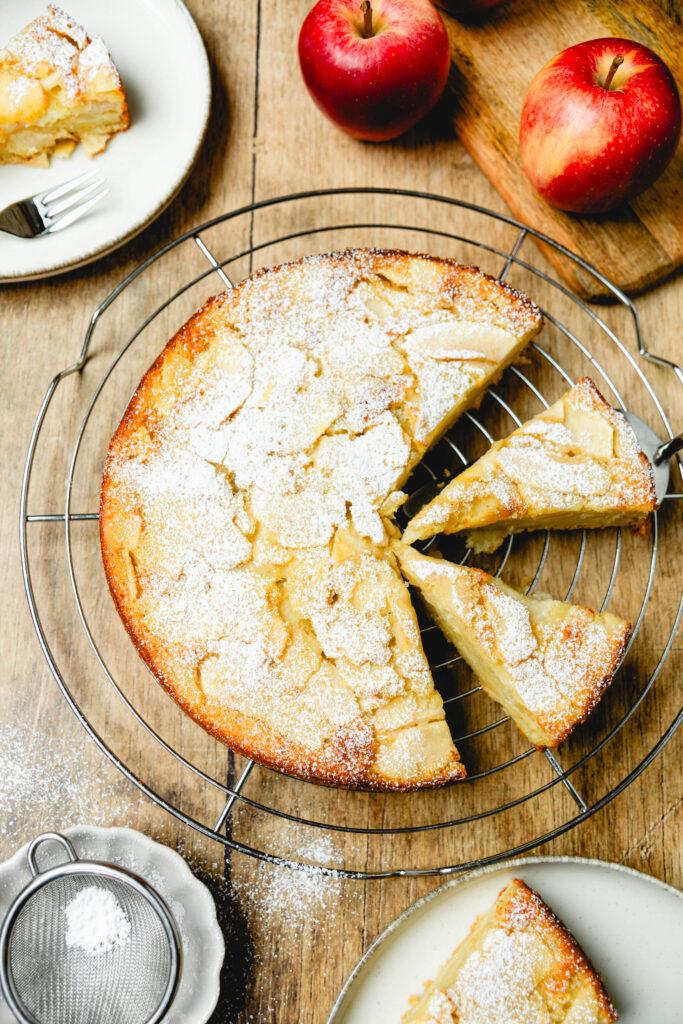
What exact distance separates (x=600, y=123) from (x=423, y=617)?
1.42 metres

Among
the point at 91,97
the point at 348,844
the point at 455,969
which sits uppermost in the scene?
the point at 91,97

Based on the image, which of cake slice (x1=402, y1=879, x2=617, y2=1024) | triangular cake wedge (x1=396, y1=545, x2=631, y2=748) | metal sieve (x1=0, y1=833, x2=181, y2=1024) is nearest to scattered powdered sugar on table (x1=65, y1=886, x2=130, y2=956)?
metal sieve (x1=0, y1=833, x2=181, y2=1024)

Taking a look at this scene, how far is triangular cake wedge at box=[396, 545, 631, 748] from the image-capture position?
2105 mm

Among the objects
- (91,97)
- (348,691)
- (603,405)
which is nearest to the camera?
(348,691)

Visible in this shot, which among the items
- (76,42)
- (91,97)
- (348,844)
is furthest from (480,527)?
(76,42)

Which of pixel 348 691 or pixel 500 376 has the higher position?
pixel 500 376

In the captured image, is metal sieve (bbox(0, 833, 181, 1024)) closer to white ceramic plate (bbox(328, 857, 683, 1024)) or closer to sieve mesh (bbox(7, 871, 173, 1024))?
sieve mesh (bbox(7, 871, 173, 1024))

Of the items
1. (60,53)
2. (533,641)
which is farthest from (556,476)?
(60,53)

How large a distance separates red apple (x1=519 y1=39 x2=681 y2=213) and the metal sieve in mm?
2191

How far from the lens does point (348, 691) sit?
2.10 meters

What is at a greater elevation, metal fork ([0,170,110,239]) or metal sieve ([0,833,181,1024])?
metal fork ([0,170,110,239])

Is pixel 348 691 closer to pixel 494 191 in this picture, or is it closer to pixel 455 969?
pixel 455 969

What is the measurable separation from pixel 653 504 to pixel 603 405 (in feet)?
0.96

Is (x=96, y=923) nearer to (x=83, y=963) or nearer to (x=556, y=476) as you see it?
(x=83, y=963)
